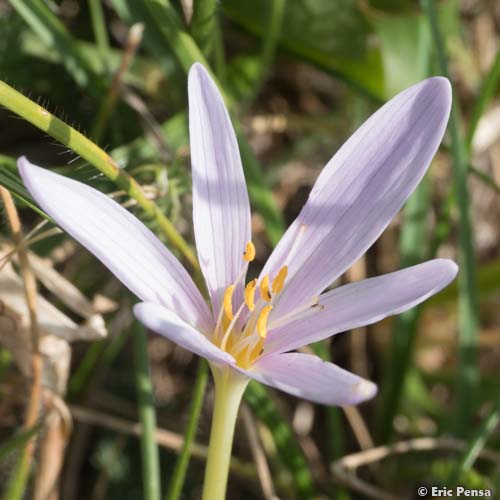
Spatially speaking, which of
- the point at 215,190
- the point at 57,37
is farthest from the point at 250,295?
the point at 57,37

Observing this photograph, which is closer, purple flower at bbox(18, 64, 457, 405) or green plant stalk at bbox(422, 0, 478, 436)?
purple flower at bbox(18, 64, 457, 405)

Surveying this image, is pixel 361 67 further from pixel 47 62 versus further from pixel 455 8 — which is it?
pixel 47 62

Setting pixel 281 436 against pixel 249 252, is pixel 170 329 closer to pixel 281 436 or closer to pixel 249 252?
pixel 249 252

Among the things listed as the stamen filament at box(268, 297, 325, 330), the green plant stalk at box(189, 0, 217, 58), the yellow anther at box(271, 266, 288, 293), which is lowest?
the stamen filament at box(268, 297, 325, 330)

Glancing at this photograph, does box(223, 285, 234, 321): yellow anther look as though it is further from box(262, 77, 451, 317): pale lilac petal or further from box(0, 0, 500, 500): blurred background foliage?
box(0, 0, 500, 500): blurred background foliage

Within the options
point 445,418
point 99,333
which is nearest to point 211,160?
point 99,333

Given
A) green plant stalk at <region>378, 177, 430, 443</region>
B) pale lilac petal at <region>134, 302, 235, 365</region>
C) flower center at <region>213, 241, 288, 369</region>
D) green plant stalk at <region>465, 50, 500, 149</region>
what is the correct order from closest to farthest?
pale lilac petal at <region>134, 302, 235, 365</region>
flower center at <region>213, 241, 288, 369</region>
green plant stalk at <region>465, 50, 500, 149</region>
green plant stalk at <region>378, 177, 430, 443</region>

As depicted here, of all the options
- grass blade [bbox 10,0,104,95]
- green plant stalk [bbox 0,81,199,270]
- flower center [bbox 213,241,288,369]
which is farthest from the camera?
grass blade [bbox 10,0,104,95]

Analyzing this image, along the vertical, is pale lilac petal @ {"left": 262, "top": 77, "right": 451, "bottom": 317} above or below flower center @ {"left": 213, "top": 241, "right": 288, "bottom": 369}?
above

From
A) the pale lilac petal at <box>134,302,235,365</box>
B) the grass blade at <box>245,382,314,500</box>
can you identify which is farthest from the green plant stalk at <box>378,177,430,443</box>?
the pale lilac petal at <box>134,302,235,365</box>
